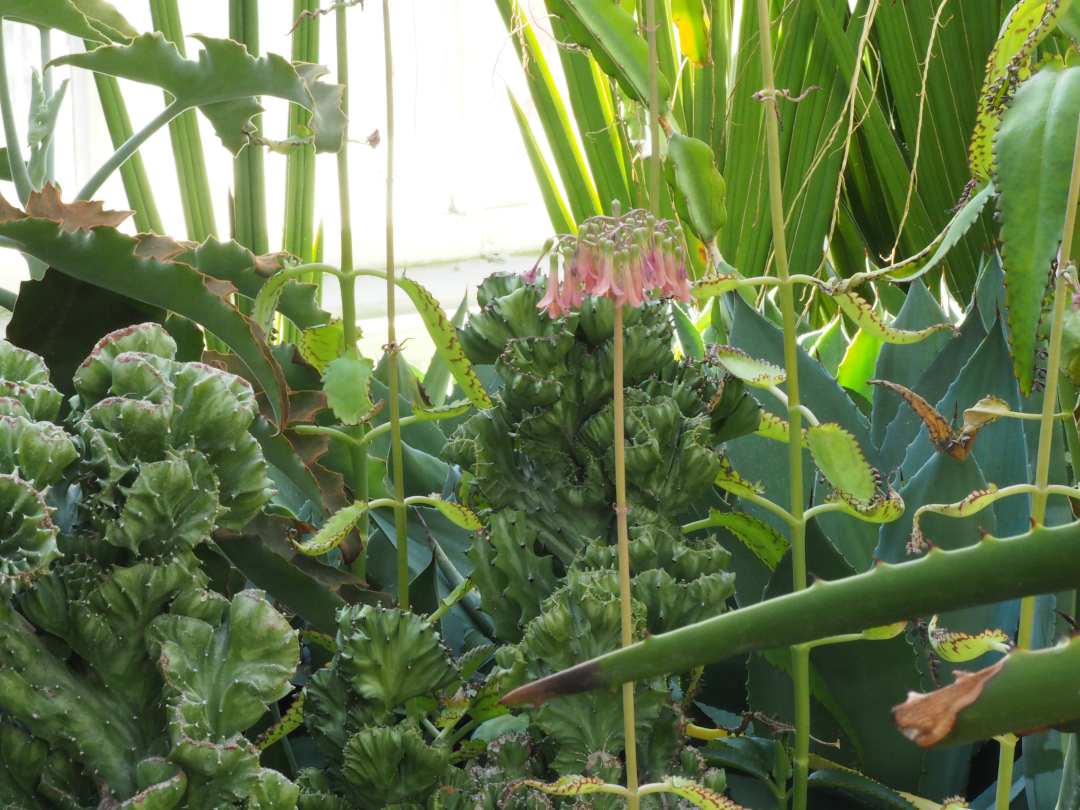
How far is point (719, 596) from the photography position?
35cm

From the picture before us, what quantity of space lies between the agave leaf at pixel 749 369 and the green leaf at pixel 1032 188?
3.4 inches

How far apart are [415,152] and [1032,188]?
9.97 feet

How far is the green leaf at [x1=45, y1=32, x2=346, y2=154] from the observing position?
0.42 meters

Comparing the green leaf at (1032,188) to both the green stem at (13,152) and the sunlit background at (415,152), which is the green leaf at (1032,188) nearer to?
the green stem at (13,152)

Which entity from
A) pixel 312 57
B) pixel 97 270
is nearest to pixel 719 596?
pixel 97 270

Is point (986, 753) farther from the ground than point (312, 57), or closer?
closer

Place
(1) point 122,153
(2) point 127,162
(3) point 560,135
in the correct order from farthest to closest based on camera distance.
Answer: (3) point 560,135 → (2) point 127,162 → (1) point 122,153

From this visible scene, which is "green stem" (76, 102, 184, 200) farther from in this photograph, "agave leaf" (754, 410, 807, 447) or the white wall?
the white wall

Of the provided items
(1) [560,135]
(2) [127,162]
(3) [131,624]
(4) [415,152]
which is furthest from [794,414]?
(4) [415,152]

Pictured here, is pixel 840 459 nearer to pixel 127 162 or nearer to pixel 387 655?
pixel 387 655

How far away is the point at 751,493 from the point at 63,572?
0.81 ft

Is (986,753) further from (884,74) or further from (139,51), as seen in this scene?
(884,74)

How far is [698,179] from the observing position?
43cm

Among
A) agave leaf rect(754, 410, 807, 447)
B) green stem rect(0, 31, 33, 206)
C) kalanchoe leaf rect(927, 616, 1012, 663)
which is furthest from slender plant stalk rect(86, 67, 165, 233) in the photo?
kalanchoe leaf rect(927, 616, 1012, 663)
